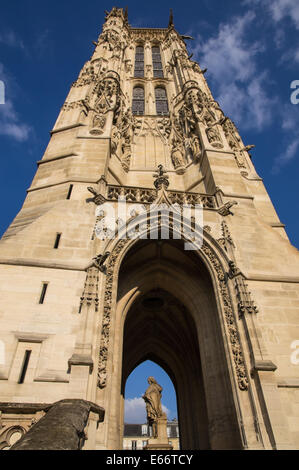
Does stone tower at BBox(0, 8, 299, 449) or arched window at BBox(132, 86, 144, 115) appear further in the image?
arched window at BBox(132, 86, 144, 115)

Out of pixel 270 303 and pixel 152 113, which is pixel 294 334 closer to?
pixel 270 303

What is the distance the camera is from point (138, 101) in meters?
20.8

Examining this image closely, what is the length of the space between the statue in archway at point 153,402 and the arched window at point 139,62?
2055cm

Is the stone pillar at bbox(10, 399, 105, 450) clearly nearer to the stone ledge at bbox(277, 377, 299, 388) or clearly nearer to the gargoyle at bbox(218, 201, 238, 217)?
the stone ledge at bbox(277, 377, 299, 388)

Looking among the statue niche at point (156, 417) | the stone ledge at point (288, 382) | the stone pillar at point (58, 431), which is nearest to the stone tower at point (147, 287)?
the stone ledge at point (288, 382)

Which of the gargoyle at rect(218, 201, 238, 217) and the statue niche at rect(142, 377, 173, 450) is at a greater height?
the gargoyle at rect(218, 201, 238, 217)

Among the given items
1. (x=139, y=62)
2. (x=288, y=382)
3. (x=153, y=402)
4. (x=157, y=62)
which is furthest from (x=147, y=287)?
(x=139, y=62)

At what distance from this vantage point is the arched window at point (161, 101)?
19.9 meters

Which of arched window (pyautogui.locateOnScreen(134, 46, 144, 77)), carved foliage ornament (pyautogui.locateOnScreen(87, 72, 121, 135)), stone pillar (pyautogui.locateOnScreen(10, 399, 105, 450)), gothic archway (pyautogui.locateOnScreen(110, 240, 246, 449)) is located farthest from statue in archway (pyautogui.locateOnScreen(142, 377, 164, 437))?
arched window (pyautogui.locateOnScreen(134, 46, 144, 77))

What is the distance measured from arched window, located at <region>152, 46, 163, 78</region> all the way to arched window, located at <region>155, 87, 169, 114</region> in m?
2.16

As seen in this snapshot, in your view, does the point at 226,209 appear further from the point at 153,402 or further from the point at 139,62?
the point at 139,62

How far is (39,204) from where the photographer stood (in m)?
10.2

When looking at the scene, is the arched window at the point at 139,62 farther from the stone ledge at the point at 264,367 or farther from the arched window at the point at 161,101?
the stone ledge at the point at 264,367

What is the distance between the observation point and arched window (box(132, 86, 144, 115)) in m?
19.8
